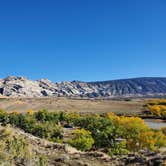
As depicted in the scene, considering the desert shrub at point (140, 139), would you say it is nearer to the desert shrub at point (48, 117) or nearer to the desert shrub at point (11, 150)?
the desert shrub at point (11, 150)

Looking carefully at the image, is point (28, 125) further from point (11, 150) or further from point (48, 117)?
point (11, 150)

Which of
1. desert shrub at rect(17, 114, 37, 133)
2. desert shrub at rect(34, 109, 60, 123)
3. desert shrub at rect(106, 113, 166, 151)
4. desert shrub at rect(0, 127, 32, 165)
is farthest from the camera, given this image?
desert shrub at rect(34, 109, 60, 123)

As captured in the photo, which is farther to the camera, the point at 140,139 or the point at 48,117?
the point at 48,117

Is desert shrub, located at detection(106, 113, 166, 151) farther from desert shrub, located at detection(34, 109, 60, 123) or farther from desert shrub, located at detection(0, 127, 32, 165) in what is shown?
desert shrub, located at detection(34, 109, 60, 123)

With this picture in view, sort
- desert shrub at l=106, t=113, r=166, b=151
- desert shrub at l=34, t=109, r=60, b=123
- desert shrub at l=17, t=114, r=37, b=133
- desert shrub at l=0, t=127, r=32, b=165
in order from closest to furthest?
1. desert shrub at l=0, t=127, r=32, b=165
2. desert shrub at l=106, t=113, r=166, b=151
3. desert shrub at l=17, t=114, r=37, b=133
4. desert shrub at l=34, t=109, r=60, b=123

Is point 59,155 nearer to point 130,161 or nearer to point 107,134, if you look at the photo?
point 130,161

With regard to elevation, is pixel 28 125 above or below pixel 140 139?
above

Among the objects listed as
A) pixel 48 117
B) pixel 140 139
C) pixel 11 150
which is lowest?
pixel 140 139

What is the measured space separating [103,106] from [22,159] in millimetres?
179032

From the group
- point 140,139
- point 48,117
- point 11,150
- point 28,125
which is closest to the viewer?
point 11,150

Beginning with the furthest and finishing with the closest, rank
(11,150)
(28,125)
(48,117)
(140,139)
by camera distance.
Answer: (48,117), (28,125), (140,139), (11,150)

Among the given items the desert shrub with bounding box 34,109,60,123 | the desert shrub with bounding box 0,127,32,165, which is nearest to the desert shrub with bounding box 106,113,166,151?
the desert shrub with bounding box 0,127,32,165

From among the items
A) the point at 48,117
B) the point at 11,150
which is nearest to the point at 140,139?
the point at 11,150

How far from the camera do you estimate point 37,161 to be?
1750cm
